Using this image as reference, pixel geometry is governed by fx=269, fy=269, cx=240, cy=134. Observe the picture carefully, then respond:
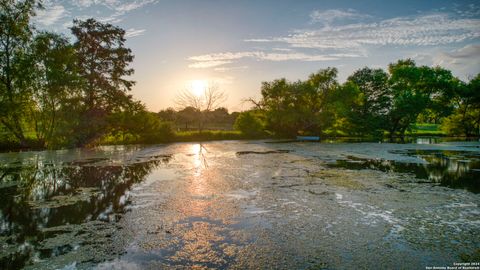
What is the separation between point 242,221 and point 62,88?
2008cm

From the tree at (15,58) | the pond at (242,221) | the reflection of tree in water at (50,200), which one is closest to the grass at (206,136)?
the tree at (15,58)

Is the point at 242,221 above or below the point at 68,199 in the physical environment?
below

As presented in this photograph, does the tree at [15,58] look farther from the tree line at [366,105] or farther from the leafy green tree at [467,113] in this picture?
the leafy green tree at [467,113]

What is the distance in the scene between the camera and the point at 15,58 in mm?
18156

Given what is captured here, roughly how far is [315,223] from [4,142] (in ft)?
76.8

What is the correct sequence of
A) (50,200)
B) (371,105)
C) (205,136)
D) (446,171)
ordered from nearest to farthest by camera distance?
(50,200) → (446,171) → (205,136) → (371,105)

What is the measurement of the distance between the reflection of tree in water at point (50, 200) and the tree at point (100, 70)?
40.0 feet

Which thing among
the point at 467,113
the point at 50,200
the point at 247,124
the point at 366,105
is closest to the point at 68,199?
the point at 50,200

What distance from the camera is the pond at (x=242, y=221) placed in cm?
346

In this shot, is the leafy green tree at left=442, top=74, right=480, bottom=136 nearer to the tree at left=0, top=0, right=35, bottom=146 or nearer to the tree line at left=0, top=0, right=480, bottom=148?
the tree line at left=0, top=0, right=480, bottom=148

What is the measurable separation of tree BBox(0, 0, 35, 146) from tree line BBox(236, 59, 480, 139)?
20.6 metres

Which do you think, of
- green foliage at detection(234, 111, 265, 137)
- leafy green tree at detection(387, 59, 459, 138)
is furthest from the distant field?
green foliage at detection(234, 111, 265, 137)

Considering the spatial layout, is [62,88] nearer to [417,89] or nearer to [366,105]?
[366,105]

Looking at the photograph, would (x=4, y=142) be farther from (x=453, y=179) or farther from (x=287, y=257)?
(x=453, y=179)
